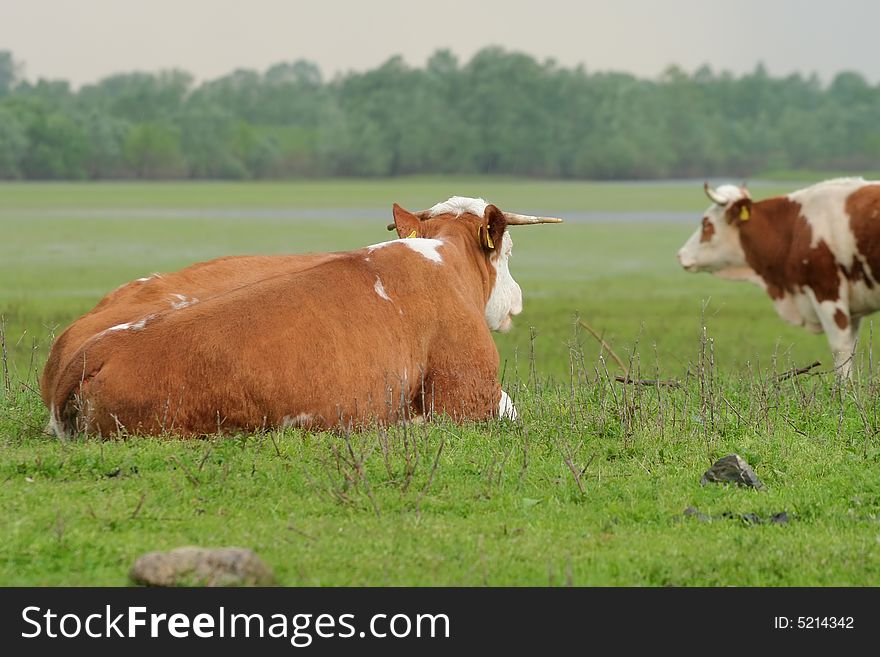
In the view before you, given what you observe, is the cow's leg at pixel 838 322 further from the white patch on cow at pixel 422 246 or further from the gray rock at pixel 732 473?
the gray rock at pixel 732 473

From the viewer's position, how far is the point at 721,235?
17.0 m

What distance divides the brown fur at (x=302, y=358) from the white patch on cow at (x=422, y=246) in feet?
0.19

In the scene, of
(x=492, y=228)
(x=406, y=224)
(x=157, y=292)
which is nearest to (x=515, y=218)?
(x=492, y=228)

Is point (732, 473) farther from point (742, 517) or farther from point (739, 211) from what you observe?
point (739, 211)

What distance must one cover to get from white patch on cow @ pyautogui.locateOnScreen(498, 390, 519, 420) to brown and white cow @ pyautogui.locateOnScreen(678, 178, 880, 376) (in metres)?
5.73

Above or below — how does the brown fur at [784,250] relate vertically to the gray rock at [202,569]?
above

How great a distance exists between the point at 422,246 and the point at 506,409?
4.03 ft

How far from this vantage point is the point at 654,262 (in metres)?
39.1

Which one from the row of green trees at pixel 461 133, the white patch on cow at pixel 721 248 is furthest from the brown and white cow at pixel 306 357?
the row of green trees at pixel 461 133

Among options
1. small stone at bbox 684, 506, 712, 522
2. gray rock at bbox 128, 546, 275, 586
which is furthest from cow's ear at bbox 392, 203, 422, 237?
gray rock at bbox 128, 546, 275, 586

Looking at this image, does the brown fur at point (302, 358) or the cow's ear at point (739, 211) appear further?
the cow's ear at point (739, 211)

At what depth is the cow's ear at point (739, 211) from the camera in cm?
1638
